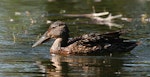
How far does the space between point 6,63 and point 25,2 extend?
11085 millimetres

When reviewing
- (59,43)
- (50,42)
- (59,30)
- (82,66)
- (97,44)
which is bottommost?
(82,66)

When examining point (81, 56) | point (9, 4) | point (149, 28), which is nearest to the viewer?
point (81, 56)

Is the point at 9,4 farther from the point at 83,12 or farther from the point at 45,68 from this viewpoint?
the point at 45,68

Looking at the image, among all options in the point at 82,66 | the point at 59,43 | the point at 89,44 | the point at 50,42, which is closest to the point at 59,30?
the point at 59,43

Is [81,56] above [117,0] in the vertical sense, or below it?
below

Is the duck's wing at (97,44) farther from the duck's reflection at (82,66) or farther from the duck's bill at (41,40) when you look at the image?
the duck's bill at (41,40)

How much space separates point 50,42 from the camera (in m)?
16.2

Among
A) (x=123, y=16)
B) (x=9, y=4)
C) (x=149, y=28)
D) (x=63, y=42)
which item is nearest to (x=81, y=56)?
(x=63, y=42)

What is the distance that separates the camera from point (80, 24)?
1873cm

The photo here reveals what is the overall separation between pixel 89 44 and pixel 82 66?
1.77m

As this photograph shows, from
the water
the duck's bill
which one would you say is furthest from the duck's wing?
the duck's bill

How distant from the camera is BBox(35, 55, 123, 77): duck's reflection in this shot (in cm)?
1193

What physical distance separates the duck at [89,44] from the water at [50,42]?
0.69ft

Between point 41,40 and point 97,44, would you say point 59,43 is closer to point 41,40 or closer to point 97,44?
point 41,40
